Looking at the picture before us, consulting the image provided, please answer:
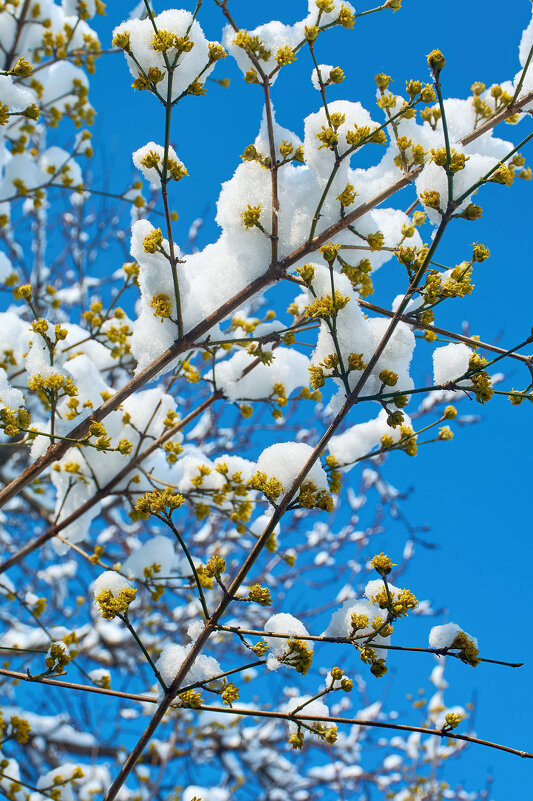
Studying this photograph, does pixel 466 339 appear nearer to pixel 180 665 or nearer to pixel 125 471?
pixel 180 665

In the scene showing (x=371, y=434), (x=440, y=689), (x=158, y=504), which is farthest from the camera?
(x=440, y=689)

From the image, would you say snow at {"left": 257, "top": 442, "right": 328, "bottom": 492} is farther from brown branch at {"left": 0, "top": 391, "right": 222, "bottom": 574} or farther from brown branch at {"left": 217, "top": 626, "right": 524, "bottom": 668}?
brown branch at {"left": 0, "top": 391, "right": 222, "bottom": 574}

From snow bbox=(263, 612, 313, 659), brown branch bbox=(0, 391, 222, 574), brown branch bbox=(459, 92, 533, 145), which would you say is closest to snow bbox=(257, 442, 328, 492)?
snow bbox=(263, 612, 313, 659)

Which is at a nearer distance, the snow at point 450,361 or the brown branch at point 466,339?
the brown branch at point 466,339

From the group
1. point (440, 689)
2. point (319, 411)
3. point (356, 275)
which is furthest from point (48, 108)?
point (440, 689)

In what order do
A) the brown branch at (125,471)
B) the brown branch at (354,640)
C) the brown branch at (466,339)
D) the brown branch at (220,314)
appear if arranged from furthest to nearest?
1. the brown branch at (125,471)
2. the brown branch at (220,314)
3. the brown branch at (466,339)
4. the brown branch at (354,640)

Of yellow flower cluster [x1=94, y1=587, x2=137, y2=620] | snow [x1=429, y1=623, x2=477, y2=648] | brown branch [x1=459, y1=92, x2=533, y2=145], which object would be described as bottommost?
yellow flower cluster [x1=94, y1=587, x2=137, y2=620]

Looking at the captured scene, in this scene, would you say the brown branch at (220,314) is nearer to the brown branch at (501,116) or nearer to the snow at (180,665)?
the brown branch at (501,116)

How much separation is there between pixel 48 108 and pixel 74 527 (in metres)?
2.70

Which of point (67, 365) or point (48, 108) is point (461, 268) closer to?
point (67, 365)

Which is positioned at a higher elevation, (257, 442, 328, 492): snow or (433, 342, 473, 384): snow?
(433, 342, 473, 384): snow

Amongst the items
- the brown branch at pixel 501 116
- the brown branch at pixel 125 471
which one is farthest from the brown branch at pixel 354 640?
the brown branch at pixel 501 116

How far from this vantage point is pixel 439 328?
5.74 feet

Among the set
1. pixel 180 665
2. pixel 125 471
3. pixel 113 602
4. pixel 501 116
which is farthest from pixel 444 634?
pixel 125 471
